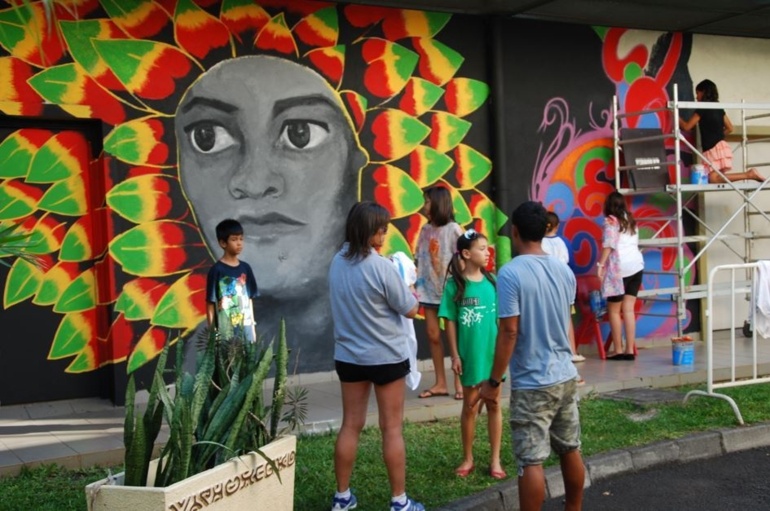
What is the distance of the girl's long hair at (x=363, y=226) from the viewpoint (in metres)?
5.63

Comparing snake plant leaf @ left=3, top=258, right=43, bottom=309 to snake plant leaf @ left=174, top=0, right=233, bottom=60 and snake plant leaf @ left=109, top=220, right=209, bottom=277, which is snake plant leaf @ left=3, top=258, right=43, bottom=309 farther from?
snake plant leaf @ left=174, top=0, right=233, bottom=60

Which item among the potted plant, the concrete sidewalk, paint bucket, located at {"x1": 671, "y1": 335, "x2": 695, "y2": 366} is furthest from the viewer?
paint bucket, located at {"x1": 671, "y1": 335, "x2": 695, "y2": 366}

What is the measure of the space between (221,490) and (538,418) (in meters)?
1.80

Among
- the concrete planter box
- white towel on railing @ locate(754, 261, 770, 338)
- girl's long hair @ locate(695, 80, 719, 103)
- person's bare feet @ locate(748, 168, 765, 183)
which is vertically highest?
girl's long hair @ locate(695, 80, 719, 103)

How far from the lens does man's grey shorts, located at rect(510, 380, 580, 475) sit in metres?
5.16

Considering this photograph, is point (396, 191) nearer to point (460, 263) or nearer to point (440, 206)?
point (440, 206)

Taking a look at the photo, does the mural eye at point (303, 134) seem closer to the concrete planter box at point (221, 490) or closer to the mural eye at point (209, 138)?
the mural eye at point (209, 138)

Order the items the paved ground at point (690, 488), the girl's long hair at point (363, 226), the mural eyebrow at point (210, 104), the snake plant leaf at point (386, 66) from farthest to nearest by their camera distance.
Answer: the snake plant leaf at point (386, 66) → the mural eyebrow at point (210, 104) → the paved ground at point (690, 488) → the girl's long hair at point (363, 226)

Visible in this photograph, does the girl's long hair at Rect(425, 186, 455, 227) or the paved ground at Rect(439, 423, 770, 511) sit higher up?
the girl's long hair at Rect(425, 186, 455, 227)

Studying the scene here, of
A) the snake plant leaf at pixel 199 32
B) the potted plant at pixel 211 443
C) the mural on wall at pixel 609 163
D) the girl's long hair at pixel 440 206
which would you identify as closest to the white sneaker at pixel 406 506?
the potted plant at pixel 211 443

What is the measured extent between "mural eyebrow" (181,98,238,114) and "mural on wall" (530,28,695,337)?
397 centimetres

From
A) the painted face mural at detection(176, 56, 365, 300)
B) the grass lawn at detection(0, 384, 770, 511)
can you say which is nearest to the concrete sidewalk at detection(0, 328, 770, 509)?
the grass lawn at detection(0, 384, 770, 511)

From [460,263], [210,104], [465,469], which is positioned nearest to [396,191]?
[210,104]

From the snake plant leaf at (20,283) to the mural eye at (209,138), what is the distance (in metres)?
1.95
